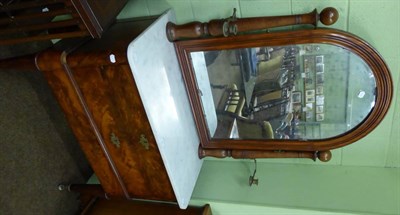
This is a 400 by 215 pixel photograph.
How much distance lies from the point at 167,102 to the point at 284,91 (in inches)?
16.3

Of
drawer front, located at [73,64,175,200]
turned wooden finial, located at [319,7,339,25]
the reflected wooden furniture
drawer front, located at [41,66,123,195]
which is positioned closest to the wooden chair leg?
drawer front, located at [41,66,123,195]

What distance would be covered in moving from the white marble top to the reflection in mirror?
0.10 metres

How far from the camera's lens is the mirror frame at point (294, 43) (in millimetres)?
967

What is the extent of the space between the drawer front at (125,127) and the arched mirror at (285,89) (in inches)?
10.4

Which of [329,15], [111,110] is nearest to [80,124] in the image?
[111,110]

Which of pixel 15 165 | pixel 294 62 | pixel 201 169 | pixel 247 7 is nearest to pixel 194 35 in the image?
pixel 247 7

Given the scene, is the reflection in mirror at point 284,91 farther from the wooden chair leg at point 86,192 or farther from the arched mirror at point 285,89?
the wooden chair leg at point 86,192

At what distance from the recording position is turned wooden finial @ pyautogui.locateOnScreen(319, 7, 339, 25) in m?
0.92

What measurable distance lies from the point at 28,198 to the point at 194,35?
0.96m

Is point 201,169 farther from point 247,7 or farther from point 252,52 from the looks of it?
point 247,7

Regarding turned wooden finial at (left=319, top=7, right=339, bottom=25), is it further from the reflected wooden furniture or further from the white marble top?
the reflected wooden furniture

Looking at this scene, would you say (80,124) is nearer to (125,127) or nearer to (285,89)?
(125,127)

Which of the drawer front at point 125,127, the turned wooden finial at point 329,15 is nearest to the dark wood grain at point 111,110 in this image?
the drawer front at point 125,127

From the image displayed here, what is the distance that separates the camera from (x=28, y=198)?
4.28ft
